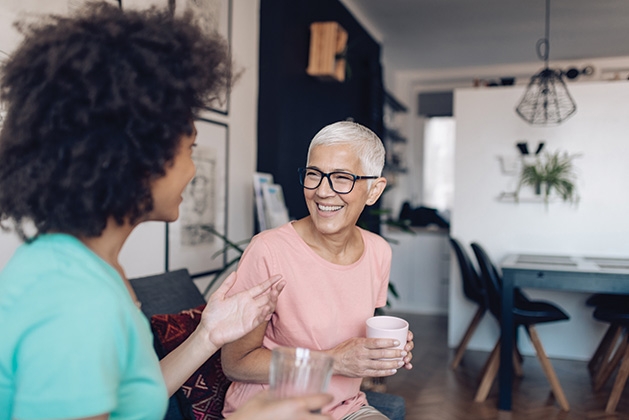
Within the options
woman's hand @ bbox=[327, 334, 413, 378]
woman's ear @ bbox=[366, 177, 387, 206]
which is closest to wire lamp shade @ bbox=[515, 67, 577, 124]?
woman's ear @ bbox=[366, 177, 387, 206]

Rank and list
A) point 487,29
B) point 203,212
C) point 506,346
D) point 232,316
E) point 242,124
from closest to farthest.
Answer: point 232,316 → point 203,212 → point 242,124 → point 506,346 → point 487,29

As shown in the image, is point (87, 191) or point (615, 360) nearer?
point (87, 191)

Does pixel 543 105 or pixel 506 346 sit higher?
pixel 543 105

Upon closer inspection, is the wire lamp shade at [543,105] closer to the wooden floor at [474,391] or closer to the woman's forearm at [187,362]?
the wooden floor at [474,391]

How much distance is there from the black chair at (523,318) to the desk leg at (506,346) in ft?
0.37

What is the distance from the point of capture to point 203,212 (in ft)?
9.55

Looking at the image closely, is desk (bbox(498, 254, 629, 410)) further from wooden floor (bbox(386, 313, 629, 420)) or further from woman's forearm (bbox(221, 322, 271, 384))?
woman's forearm (bbox(221, 322, 271, 384))

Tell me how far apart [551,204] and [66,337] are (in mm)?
4623

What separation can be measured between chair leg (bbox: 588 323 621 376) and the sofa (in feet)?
9.21

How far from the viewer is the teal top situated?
661 millimetres

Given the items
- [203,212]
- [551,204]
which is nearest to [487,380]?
[551,204]

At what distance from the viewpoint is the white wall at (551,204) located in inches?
178

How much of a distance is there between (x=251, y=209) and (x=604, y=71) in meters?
5.25

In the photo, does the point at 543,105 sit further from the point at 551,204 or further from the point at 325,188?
the point at 325,188
